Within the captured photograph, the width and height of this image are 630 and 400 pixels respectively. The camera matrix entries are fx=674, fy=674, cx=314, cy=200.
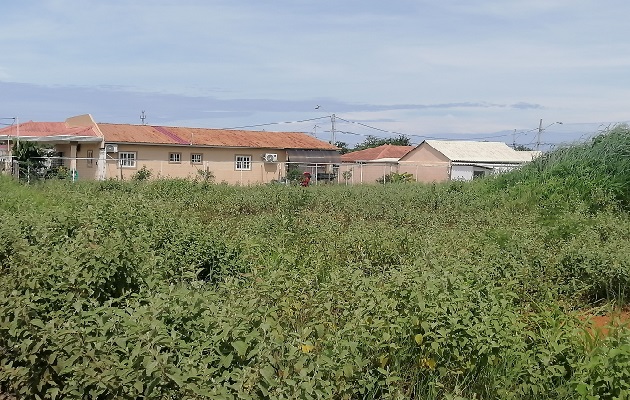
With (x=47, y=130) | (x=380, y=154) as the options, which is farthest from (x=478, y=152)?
(x=47, y=130)

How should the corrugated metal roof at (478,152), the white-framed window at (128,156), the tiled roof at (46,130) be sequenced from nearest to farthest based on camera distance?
the white-framed window at (128,156) → the tiled roof at (46,130) → the corrugated metal roof at (478,152)

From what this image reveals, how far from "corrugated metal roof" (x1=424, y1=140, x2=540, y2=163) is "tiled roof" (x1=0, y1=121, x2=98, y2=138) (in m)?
20.5

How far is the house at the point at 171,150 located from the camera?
31.1 metres

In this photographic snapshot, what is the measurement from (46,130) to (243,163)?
10.1m

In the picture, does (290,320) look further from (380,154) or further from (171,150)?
(380,154)

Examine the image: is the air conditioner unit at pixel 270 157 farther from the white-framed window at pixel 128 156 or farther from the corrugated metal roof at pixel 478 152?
the corrugated metal roof at pixel 478 152

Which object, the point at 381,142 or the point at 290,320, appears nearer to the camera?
the point at 290,320

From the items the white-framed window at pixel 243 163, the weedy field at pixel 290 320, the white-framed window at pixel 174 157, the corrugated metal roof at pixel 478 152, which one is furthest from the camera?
the corrugated metal roof at pixel 478 152

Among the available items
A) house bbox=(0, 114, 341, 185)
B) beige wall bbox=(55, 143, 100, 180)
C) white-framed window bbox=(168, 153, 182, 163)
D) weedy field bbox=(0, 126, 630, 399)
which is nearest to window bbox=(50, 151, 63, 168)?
house bbox=(0, 114, 341, 185)

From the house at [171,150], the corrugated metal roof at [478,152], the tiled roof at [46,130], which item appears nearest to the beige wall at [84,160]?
the house at [171,150]

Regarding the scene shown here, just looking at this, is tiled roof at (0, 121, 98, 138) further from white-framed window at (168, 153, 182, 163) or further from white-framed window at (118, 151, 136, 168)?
white-framed window at (168, 153, 182, 163)

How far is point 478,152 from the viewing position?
1732 inches

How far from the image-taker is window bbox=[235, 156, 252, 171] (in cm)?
3506

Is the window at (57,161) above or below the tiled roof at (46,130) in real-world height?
below
